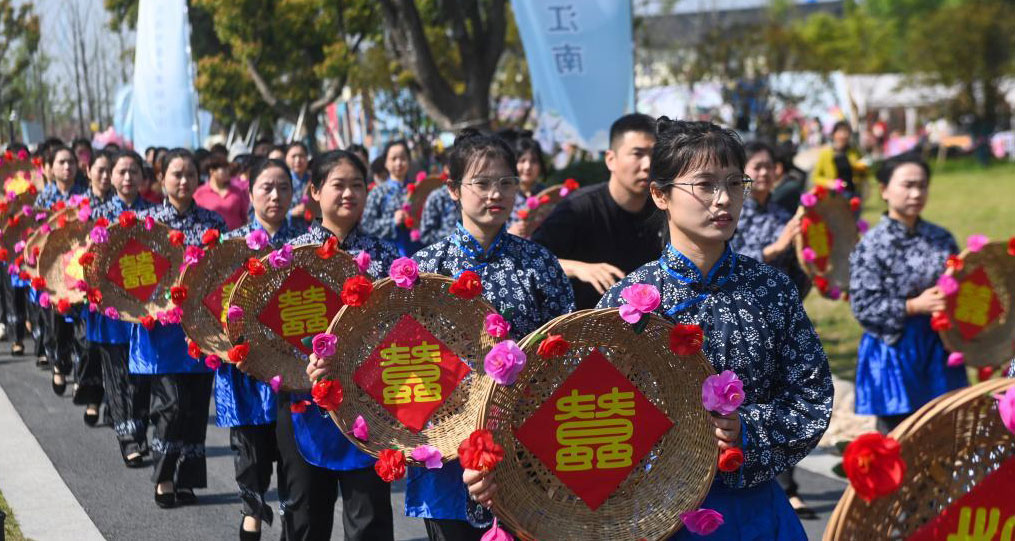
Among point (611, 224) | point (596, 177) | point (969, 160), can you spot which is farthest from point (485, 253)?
point (969, 160)

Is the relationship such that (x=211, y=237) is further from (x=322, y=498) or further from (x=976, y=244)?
(x=976, y=244)

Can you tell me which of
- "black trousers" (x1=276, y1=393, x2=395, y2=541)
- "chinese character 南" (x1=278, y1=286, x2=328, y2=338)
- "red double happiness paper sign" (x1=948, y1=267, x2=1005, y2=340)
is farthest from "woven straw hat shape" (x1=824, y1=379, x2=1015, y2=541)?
"red double happiness paper sign" (x1=948, y1=267, x2=1005, y2=340)

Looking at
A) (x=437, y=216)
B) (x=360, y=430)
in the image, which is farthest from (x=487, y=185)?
(x=437, y=216)

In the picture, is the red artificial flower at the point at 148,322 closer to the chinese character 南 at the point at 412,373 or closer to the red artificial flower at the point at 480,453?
the chinese character 南 at the point at 412,373

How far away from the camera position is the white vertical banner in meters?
14.6

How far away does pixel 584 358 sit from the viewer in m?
2.90

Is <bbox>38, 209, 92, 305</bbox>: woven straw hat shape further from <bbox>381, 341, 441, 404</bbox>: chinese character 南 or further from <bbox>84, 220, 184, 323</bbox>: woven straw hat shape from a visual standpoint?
<bbox>381, 341, 441, 404</bbox>: chinese character 南

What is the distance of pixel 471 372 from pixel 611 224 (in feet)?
4.86

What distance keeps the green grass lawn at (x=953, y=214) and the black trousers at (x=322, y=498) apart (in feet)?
18.8

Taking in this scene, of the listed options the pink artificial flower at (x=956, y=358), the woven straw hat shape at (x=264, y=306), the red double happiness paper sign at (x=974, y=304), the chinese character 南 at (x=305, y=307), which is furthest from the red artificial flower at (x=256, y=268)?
the pink artificial flower at (x=956, y=358)

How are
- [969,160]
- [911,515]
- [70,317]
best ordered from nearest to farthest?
1. [911,515]
2. [70,317]
3. [969,160]

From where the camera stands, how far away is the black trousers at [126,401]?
7.57 m

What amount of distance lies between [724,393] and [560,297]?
145 cm

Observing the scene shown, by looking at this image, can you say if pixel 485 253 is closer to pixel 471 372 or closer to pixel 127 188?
pixel 471 372
